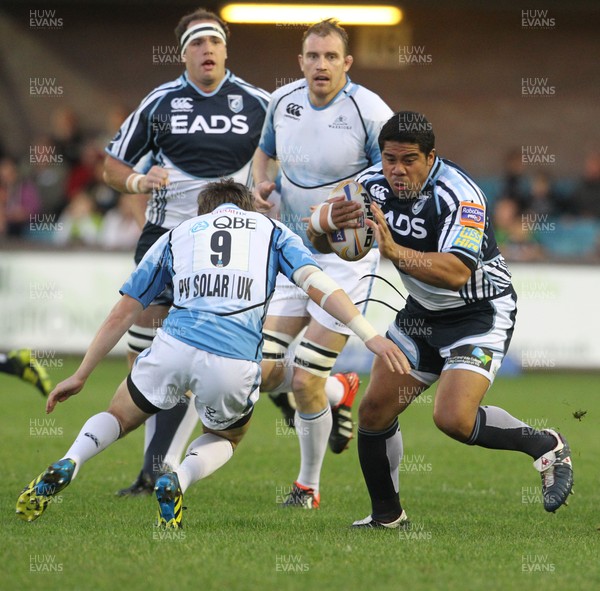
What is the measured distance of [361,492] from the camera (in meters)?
7.72

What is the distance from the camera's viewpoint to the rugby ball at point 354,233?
20.7 ft

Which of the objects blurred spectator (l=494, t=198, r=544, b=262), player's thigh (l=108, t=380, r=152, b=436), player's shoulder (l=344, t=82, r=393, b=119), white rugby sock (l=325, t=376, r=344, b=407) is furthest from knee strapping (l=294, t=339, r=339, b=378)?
blurred spectator (l=494, t=198, r=544, b=262)

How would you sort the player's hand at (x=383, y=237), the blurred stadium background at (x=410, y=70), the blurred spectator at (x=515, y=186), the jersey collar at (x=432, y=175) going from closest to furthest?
the player's hand at (x=383, y=237) < the jersey collar at (x=432, y=175) < the blurred spectator at (x=515, y=186) < the blurred stadium background at (x=410, y=70)

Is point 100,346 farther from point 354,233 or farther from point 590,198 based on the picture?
point 590,198

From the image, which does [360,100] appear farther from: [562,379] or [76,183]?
[76,183]

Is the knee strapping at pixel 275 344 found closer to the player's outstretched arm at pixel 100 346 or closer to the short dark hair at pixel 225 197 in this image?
the short dark hair at pixel 225 197

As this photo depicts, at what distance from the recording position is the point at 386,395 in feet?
20.5

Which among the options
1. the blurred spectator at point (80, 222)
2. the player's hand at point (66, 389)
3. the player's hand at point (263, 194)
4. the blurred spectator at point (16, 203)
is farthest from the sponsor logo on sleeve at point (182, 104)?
the blurred spectator at point (16, 203)

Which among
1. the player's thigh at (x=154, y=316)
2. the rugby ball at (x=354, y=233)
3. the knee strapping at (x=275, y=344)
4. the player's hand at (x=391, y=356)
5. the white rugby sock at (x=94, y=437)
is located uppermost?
the rugby ball at (x=354, y=233)

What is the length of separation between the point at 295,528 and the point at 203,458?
63 centimetres

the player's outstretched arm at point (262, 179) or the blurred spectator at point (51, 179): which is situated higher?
the player's outstretched arm at point (262, 179)

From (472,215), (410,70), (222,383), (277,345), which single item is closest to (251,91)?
(277,345)

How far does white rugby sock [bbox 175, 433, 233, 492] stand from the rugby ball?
4.09ft

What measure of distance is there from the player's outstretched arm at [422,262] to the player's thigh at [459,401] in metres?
0.50
